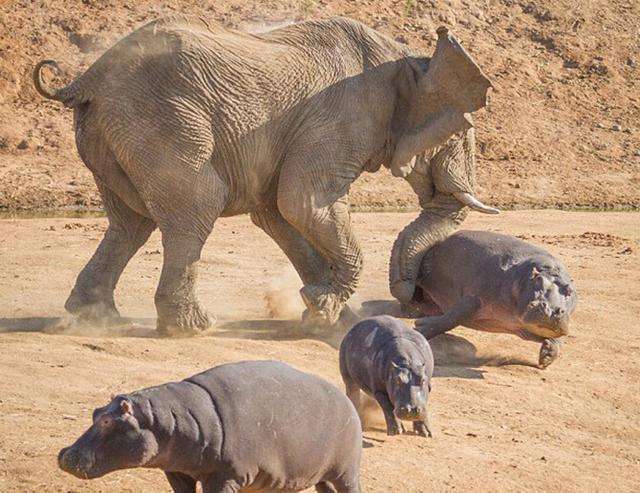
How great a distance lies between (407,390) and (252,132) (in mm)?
3114

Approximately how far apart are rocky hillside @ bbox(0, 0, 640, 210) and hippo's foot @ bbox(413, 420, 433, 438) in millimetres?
9804

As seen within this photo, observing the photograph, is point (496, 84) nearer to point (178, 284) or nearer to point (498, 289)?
point (498, 289)

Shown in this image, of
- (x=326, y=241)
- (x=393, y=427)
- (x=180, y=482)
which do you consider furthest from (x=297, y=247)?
(x=180, y=482)

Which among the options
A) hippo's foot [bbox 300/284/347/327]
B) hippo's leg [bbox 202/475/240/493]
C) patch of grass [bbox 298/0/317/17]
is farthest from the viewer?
patch of grass [bbox 298/0/317/17]

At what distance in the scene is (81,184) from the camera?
17641 mm

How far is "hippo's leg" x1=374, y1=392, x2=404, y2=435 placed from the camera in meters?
7.77

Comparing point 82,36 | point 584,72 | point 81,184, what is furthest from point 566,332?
point 584,72

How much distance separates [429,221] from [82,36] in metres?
11.1

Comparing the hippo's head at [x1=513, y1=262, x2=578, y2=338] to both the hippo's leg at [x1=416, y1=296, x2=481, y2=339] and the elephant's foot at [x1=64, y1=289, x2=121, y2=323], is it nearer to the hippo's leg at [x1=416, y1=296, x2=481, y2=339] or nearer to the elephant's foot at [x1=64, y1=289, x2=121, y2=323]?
the hippo's leg at [x1=416, y1=296, x2=481, y2=339]

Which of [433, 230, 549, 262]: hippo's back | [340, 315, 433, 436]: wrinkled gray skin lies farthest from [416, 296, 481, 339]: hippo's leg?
[340, 315, 433, 436]: wrinkled gray skin

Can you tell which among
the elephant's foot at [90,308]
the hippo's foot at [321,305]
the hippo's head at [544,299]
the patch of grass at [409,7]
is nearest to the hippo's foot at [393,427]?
the hippo's head at [544,299]

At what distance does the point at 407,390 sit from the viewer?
757cm

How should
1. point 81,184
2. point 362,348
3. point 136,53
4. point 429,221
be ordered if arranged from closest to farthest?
point 362,348 < point 136,53 < point 429,221 < point 81,184

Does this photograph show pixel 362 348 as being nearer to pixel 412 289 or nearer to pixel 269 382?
pixel 269 382
